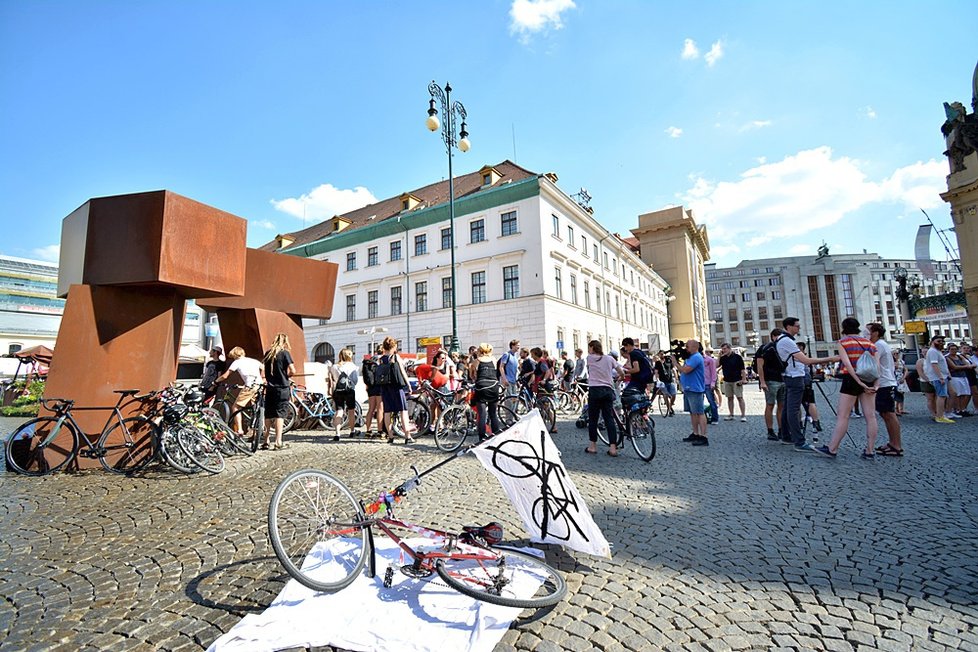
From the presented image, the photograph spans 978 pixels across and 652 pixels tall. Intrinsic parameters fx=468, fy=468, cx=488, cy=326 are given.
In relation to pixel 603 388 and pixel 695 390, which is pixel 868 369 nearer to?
pixel 695 390

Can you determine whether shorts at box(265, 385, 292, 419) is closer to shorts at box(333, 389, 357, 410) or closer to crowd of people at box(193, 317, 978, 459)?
crowd of people at box(193, 317, 978, 459)

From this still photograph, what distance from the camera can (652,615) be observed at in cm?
251

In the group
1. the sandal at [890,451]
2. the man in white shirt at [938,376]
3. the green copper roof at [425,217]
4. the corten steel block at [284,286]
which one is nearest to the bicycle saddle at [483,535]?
the sandal at [890,451]

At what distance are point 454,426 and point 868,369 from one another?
6185 millimetres

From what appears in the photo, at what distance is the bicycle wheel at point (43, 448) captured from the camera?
6.25m

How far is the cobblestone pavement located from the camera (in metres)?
2.41

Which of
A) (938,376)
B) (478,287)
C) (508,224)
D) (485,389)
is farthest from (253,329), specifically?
(508,224)

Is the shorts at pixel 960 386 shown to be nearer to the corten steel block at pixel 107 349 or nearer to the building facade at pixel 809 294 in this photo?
the corten steel block at pixel 107 349

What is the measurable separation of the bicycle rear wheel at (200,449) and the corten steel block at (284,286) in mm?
4040

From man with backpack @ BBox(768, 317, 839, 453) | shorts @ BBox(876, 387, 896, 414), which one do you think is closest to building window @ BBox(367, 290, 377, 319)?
man with backpack @ BBox(768, 317, 839, 453)

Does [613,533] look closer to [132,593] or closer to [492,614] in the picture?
[492,614]

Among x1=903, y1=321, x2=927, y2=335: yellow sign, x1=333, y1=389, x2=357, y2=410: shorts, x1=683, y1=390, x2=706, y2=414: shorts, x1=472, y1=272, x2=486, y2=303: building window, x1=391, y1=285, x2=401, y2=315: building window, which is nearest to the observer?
x1=683, y1=390, x2=706, y2=414: shorts

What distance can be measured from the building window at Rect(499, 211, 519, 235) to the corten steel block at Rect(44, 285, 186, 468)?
24.4m

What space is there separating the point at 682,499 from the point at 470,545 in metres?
2.70
